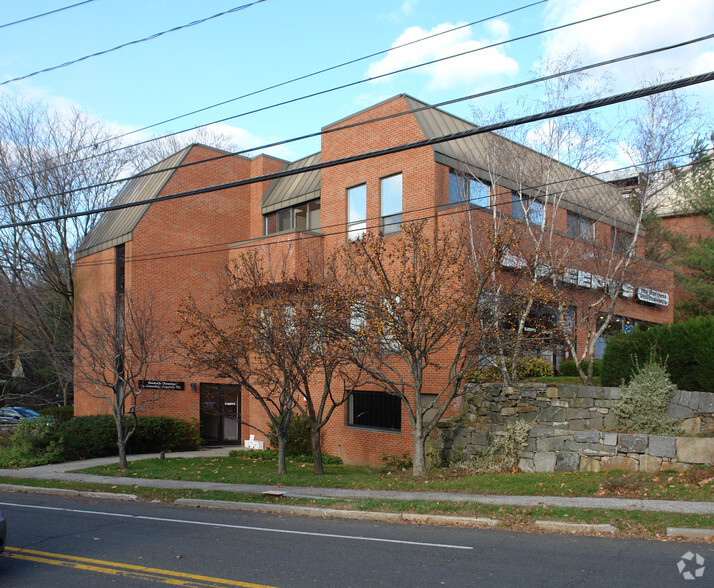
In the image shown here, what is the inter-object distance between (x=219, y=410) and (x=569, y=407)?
17.3 meters

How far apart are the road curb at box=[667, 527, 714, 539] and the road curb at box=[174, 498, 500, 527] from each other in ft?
8.22

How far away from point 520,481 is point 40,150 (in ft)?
101

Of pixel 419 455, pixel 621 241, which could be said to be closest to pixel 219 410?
pixel 419 455

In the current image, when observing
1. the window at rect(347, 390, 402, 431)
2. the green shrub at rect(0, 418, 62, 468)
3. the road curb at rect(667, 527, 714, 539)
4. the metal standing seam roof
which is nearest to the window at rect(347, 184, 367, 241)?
the metal standing seam roof

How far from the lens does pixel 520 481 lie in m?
13.7

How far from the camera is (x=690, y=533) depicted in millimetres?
9078

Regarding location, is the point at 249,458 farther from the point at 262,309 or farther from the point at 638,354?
the point at 638,354

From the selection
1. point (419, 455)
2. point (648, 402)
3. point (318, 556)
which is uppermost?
point (648, 402)

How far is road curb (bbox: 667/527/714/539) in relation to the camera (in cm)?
898

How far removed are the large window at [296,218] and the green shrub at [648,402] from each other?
12.8 metres

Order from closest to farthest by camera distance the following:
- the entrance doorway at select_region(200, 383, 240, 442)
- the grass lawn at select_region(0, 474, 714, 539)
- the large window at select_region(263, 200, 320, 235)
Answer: the grass lawn at select_region(0, 474, 714, 539), the large window at select_region(263, 200, 320, 235), the entrance doorway at select_region(200, 383, 240, 442)

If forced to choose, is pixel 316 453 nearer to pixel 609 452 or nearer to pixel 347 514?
pixel 347 514

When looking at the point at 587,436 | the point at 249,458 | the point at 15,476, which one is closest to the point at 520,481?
the point at 587,436

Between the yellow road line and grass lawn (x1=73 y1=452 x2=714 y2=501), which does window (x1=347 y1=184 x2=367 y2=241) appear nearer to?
grass lawn (x1=73 y1=452 x2=714 y2=501)
